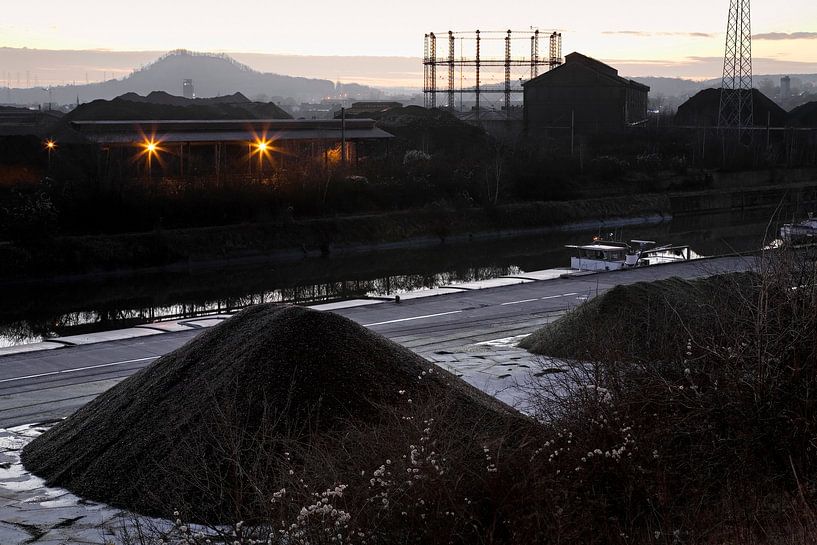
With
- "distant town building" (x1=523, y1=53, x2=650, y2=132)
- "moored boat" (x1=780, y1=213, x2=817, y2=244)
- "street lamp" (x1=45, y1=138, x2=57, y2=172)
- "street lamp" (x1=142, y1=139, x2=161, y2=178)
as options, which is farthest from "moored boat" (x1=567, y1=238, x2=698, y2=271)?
"distant town building" (x1=523, y1=53, x2=650, y2=132)

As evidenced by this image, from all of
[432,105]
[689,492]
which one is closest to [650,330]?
[689,492]

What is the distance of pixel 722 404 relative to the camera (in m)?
9.85

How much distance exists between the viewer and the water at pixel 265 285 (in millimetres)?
28031

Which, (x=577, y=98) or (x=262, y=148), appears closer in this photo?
(x=262, y=148)

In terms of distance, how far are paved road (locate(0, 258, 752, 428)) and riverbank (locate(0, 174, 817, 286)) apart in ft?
32.9

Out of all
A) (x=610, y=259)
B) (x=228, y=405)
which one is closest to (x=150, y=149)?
(x=610, y=259)

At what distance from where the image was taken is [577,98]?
222ft

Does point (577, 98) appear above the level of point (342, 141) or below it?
above

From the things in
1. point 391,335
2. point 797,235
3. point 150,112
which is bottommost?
point 391,335

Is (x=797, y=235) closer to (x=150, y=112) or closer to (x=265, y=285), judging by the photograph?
(x=265, y=285)

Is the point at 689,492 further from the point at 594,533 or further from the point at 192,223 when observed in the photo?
the point at 192,223

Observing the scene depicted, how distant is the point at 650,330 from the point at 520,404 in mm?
2948

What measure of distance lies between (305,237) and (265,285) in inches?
268

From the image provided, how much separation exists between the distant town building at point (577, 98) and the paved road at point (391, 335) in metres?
39.8
